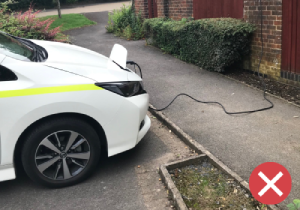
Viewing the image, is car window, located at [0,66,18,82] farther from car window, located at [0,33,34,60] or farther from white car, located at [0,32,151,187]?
car window, located at [0,33,34,60]

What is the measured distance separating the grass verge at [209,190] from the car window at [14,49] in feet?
6.86

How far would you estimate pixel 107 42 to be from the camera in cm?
1304

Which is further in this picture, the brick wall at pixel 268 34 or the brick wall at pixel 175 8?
the brick wall at pixel 175 8

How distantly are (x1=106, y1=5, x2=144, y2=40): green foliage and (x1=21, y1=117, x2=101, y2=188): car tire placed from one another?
33.3 feet

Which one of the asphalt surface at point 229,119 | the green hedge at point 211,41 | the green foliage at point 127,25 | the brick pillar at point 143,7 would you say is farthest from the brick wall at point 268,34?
the brick pillar at point 143,7

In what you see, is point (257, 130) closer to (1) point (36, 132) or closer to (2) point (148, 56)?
(1) point (36, 132)

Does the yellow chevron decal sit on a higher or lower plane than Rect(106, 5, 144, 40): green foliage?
lower

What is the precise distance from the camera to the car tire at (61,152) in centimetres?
339

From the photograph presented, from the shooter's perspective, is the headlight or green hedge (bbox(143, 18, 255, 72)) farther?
green hedge (bbox(143, 18, 255, 72))

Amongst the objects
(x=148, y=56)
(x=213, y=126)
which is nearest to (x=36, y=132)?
(x=213, y=126)

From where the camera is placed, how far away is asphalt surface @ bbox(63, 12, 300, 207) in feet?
13.5

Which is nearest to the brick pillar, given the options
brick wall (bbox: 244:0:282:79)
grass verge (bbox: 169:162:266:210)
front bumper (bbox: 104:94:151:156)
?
brick wall (bbox: 244:0:282:79)

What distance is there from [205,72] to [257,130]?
3.53 meters

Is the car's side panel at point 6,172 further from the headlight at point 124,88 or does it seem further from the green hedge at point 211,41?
the green hedge at point 211,41
